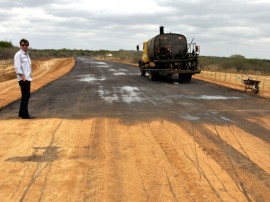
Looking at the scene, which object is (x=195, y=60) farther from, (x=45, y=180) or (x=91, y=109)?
(x=45, y=180)

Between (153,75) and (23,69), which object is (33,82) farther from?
(23,69)

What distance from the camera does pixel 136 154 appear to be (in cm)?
650

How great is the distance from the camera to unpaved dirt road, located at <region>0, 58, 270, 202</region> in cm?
495

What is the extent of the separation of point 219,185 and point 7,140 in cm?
433

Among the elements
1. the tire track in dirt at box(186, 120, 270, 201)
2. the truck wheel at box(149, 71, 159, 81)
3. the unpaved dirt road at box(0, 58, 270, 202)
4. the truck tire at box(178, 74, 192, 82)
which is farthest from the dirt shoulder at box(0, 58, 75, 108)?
the truck tire at box(178, 74, 192, 82)

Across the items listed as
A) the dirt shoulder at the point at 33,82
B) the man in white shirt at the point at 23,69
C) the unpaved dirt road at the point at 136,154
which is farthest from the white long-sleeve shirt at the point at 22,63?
the dirt shoulder at the point at 33,82

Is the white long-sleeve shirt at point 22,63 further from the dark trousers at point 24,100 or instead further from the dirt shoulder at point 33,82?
the dirt shoulder at point 33,82

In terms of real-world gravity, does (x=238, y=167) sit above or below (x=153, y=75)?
below

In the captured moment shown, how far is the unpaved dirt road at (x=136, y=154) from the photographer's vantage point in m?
4.95

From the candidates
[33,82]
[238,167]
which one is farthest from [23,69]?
[33,82]

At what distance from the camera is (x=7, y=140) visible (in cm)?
749

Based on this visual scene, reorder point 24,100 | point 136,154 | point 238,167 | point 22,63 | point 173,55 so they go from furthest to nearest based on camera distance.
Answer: point 173,55 → point 24,100 → point 22,63 → point 136,154 → point 238,167

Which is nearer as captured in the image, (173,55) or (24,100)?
(24,100)

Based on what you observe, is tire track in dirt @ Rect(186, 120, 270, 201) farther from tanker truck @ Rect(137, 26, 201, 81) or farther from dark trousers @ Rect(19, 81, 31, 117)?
tanker truck @ Rect(137, 26, 201, 81)
